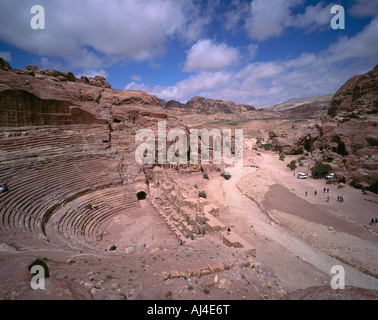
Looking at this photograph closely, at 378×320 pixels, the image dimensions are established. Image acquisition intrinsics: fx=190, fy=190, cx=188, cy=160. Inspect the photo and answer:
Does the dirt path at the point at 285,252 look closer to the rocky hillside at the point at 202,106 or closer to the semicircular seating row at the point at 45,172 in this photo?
the semicircular seating row at the point at 45,172

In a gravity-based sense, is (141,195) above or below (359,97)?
below

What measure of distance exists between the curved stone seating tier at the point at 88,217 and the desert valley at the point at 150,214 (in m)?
0.11

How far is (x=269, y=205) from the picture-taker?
19.7 m

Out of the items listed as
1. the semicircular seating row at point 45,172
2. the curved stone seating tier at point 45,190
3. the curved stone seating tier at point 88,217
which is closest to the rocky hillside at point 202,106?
the semicircular seating row at point 45,172

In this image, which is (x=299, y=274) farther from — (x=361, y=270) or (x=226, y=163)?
(x=226, y=163)

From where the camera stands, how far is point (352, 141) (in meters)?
30.3

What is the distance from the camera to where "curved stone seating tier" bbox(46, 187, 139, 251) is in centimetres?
1131

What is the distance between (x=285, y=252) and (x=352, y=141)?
28113 mm

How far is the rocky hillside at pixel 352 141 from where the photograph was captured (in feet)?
77.8

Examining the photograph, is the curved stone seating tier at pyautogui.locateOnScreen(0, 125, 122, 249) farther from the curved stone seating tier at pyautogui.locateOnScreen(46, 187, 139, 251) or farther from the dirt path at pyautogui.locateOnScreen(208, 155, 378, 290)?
the dirt path at pyautogui.locateOnScreen(208, 155, 378, 290)

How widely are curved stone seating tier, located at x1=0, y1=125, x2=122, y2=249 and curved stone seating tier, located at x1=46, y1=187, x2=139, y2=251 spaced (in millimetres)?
590

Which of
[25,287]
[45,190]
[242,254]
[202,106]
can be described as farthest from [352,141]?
[202,106]

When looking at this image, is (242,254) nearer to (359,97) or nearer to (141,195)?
(141,195)
